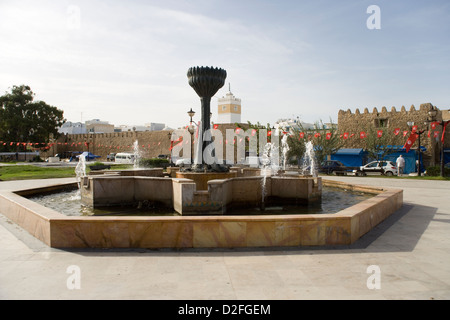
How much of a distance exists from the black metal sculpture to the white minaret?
209 feet

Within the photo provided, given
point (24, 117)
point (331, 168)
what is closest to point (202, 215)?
point (331, 168)

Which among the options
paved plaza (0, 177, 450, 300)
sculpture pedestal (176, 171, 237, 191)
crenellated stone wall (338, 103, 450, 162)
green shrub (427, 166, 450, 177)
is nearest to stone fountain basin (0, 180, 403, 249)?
paved plaza (0, 177, 450, 300)

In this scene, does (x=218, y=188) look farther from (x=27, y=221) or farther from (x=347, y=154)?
(x=347, y=154)

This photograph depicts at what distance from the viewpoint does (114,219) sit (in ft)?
15.3

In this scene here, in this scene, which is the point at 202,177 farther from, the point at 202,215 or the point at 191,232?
the point at 191,232

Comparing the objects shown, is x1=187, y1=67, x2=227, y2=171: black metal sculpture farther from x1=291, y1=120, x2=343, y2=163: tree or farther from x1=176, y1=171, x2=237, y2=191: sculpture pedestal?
x1=291, y1=120, x2=343, y2=163: tree

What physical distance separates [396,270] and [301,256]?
3.58 feet

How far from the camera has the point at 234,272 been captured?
3.78 m

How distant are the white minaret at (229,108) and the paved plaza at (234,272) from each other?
2703 inches

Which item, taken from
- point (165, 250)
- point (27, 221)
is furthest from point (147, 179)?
point (165, 250)

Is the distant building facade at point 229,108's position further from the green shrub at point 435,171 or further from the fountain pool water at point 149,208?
the fountain pool water at point 149,208

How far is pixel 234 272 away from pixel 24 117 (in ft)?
147

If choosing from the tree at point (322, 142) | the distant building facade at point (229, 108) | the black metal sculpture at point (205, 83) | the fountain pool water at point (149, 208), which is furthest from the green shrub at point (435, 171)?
the distant building facade at point (229, 108)

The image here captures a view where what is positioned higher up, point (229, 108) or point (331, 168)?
point (229, 108)
